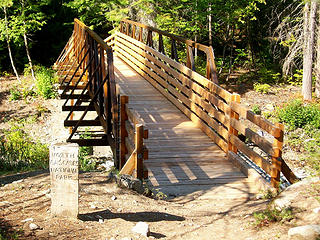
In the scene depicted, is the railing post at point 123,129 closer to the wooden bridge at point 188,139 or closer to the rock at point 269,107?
the wooden bridge at point 188,139

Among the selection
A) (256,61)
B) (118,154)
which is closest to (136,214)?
(118,154)

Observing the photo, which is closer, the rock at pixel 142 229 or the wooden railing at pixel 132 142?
the rock at pixel 142 229

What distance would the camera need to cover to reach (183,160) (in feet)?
26.5

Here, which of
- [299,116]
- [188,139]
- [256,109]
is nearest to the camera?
[188,139]

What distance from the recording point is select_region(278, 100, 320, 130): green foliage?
58.2 feet

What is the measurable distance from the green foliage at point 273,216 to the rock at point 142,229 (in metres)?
1.23

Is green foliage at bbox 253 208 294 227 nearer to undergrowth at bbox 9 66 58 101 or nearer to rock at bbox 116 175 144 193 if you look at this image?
rock at bbox 116 175 144 193

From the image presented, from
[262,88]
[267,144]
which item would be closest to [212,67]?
[267,144]

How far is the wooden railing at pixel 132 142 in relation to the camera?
22.4 feet

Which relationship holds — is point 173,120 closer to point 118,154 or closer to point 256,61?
point 118,154

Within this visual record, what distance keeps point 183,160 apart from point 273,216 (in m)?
3.01

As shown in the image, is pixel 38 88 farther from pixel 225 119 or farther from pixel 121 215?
pixel 121 215

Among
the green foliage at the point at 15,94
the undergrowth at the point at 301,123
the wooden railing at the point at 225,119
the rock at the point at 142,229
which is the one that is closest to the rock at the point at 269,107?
the undergrowth at the point at 301,123

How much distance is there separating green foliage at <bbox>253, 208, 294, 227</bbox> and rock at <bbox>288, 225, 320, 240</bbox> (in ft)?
1.43
